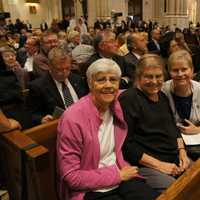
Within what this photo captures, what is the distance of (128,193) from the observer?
1704 millimetres

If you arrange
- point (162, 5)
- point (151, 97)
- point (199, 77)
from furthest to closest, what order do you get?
1. point (162, 5)
2. point (199, 77)
3. point (151, 97)

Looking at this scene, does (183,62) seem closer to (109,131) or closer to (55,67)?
(109,131)

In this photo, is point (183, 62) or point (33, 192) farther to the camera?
point (183, 62)

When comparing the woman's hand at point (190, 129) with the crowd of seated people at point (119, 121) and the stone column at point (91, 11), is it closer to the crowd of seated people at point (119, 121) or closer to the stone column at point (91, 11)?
the crowd of seated people at point (119, 121)

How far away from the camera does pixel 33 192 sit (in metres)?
1.65

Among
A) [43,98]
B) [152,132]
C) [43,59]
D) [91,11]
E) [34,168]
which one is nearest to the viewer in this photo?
[34,168]

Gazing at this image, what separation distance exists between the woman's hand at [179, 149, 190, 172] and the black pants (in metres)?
0.35

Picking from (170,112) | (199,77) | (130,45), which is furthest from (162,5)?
(170,112)

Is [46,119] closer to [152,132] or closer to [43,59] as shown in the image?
[152,132]

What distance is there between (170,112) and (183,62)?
0.40 meters

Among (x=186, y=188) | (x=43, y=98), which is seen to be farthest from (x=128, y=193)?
(x=43, y=98)

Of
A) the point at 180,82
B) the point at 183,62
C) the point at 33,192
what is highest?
the point at 183,62

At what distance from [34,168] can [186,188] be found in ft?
2.45

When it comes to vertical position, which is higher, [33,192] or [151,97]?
[151,97]
